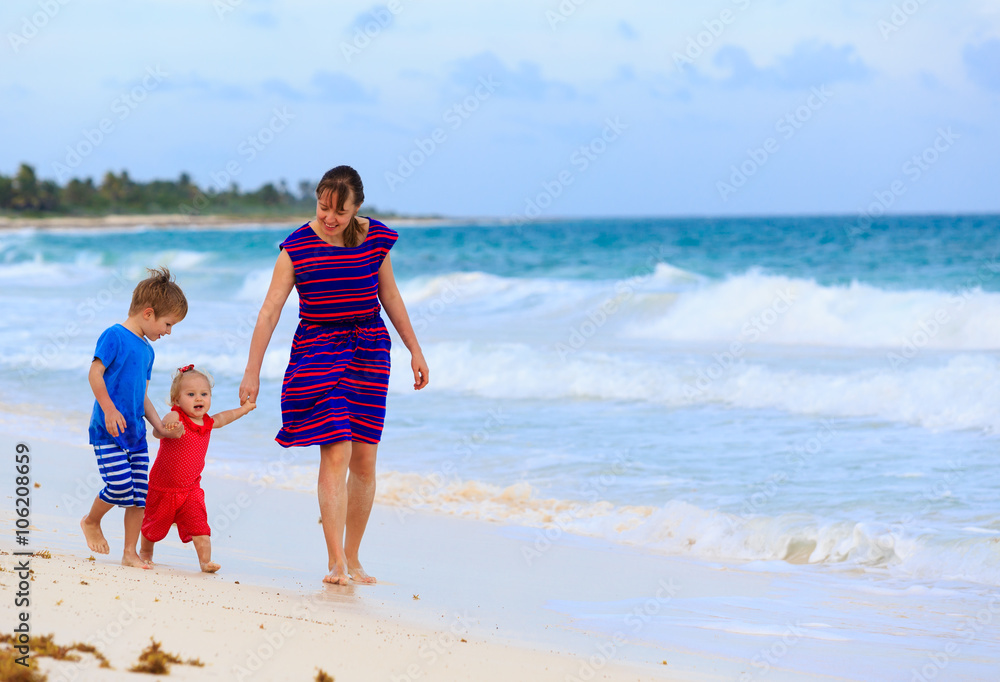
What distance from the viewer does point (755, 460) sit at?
22.6 ft

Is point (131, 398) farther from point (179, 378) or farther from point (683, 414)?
point (683, 414)

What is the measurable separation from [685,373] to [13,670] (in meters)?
8.57

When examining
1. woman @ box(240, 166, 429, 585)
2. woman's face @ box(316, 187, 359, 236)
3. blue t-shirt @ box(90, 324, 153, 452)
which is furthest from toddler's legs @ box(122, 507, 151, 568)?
woman's face @ box(316, 187, 359, 236)

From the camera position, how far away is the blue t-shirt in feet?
12.4

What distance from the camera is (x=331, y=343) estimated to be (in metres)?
3.81

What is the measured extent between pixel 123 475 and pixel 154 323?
0.61 metres

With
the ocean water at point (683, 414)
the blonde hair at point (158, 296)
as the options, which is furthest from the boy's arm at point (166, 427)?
the ocean water at point (683, 414)

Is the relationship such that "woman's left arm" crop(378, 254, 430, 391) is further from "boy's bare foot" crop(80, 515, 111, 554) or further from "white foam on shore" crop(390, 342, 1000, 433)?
"white foam on shore" crop(390, 342, 1000, 433)

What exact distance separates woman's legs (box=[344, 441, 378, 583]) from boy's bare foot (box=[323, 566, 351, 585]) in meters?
0.14

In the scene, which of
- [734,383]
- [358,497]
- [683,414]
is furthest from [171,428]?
[734,383]

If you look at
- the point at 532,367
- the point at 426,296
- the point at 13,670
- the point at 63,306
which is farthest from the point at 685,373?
the point at 426,296

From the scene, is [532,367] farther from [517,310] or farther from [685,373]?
[517,310]

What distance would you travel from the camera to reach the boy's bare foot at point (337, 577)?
3852mm

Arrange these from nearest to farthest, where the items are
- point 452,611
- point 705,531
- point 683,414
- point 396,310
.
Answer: point 452,611
point 396,310
point 705,531
point 683,414
